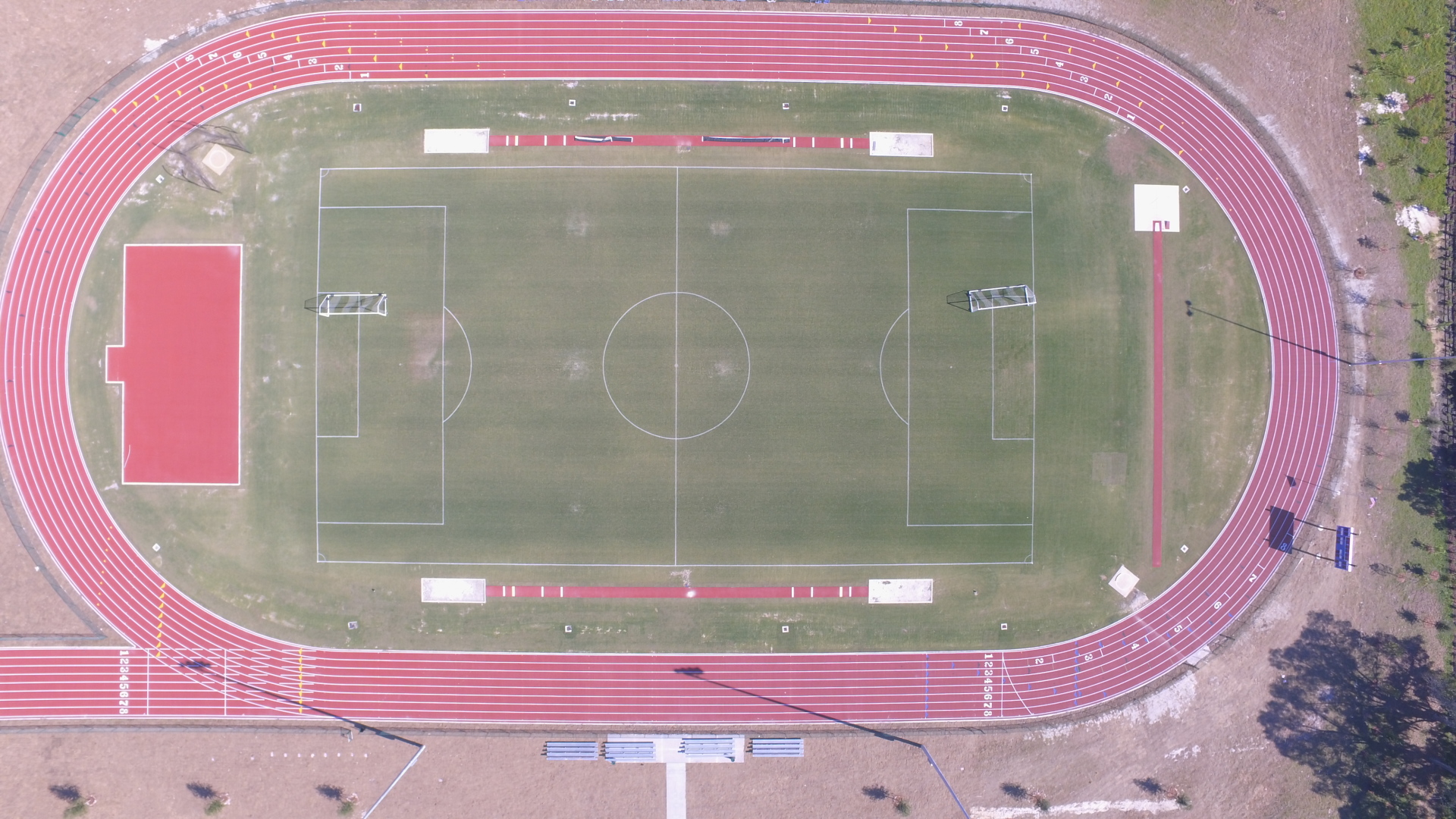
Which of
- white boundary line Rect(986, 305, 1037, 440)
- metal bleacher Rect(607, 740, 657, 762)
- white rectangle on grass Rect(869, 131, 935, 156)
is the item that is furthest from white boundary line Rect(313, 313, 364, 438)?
white boundary line Rect(986, 305, 1037, 440)

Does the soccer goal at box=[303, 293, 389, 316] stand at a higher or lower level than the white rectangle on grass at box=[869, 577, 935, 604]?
higher

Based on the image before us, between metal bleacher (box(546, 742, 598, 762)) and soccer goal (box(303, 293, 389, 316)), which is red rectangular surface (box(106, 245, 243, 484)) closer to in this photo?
soccer goal (box(303, 293, 389, 316))

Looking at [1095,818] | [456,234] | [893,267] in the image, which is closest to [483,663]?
[456,234]

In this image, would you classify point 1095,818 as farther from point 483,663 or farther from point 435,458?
point 435,458

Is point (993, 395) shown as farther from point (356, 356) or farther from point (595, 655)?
point (356, 356)

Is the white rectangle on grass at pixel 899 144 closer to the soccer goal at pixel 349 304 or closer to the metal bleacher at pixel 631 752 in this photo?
the soccer goal at pixel 349 304

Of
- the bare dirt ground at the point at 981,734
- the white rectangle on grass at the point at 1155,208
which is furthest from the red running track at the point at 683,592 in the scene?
the white rectangle on grass at the point at 1155,208
